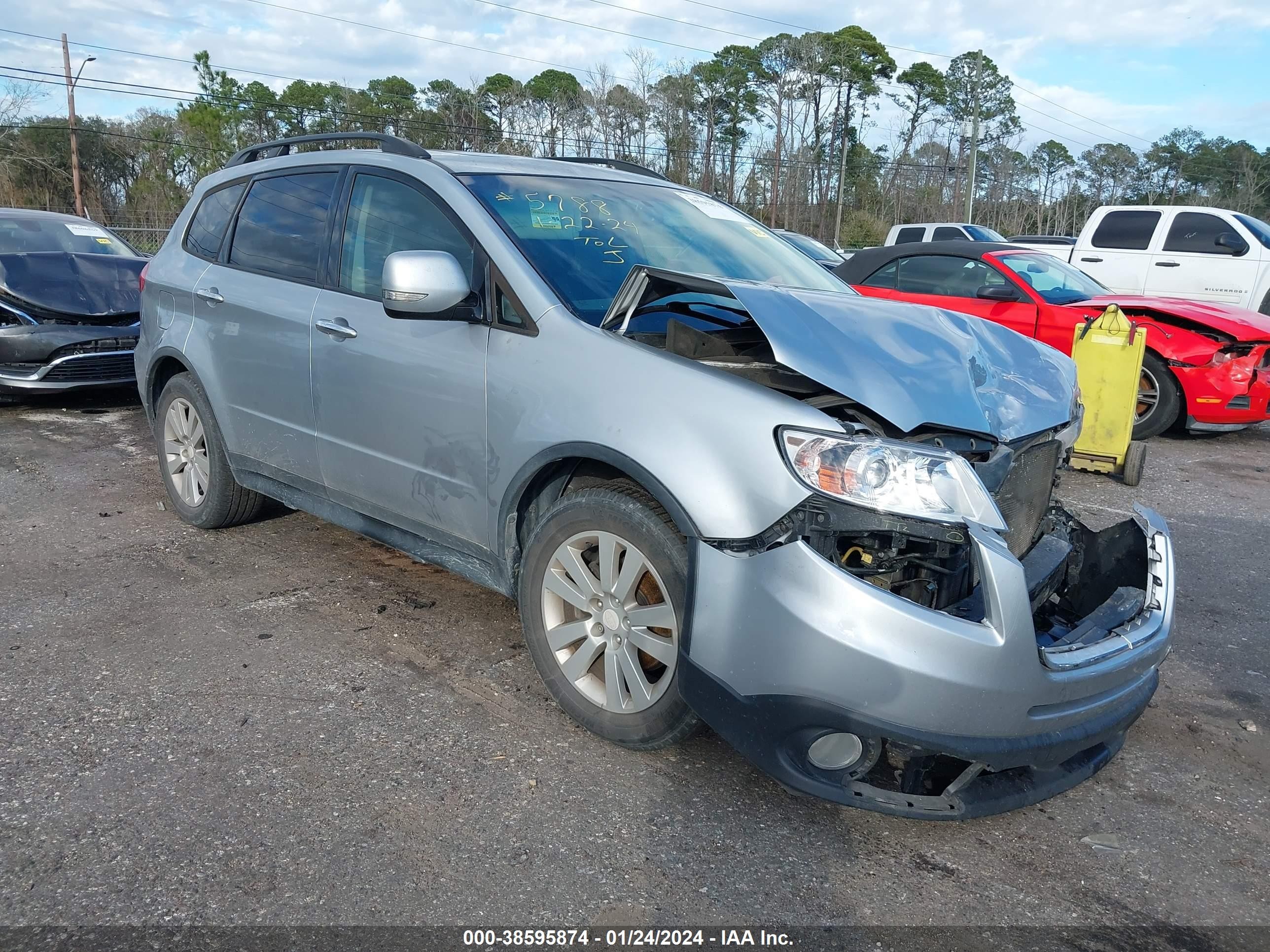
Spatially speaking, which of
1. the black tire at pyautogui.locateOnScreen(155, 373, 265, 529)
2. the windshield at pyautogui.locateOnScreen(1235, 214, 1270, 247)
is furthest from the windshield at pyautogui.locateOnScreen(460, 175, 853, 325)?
the windshield at pyautogui.locateOnScreen(1235, 214, 1270, 247)

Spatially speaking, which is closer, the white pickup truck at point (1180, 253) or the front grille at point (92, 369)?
the front grille at point (92, 369)

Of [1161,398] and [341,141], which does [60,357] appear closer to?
[341,141]

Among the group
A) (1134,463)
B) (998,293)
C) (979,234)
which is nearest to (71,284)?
(998,293)

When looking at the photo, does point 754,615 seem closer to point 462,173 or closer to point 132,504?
point 462,173

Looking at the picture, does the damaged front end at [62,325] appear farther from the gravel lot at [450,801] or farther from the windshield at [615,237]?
the windshield at [615,237]

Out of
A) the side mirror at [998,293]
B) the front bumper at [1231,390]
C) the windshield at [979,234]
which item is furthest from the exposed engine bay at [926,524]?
the windshield at [979,234]

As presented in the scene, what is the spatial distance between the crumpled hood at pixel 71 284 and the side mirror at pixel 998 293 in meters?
7.22

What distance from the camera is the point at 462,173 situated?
139 inches

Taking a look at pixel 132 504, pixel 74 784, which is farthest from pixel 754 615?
pixel 132 504

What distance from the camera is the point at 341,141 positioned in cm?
470

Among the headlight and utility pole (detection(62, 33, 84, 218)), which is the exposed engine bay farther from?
utility pole (detection(62, 33, 84, 218))

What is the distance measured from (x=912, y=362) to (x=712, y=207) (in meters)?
1.83

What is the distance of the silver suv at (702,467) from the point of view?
233 cm

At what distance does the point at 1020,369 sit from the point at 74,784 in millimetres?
3140
